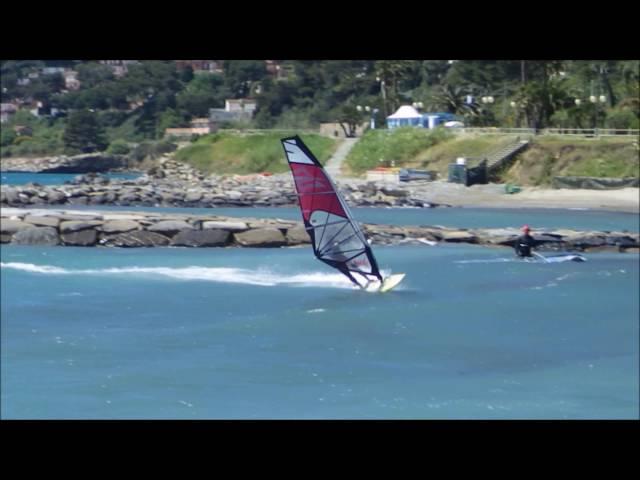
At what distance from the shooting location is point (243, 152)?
1950cm

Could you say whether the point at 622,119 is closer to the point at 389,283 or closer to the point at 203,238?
the point at 203,238

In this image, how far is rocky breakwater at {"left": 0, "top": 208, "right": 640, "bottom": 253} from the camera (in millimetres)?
12609

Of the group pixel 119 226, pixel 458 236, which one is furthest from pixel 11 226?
pixel 458 236

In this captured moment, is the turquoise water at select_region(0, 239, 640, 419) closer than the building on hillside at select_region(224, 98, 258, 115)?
Yes

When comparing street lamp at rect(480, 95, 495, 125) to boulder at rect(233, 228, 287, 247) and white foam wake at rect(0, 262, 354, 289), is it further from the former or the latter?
white foam wake at rect(0, 262, 354, 289)

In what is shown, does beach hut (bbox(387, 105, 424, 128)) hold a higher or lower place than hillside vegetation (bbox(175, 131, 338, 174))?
higher

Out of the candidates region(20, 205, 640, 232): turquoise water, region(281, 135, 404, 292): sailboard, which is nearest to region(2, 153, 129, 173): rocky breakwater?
region(20, 205, 640, 232): turquoise water

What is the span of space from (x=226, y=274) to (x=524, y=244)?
2935 millimetres

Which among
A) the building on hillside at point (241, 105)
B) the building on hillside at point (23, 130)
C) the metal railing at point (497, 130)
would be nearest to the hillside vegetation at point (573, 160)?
the metal railing at point (497, 130)

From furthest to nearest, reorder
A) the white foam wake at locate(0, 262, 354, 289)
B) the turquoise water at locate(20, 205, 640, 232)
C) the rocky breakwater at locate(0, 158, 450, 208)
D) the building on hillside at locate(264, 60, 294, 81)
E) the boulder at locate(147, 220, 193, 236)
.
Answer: the building on hillside at locate(264, 60, 294, 81), the rocky breakwater at locate(0, 158, 450, 208), the turquoise water at locate(20, 205, 640, 232), the boulder at locate(147, 220, 193, 236), the white foam wake at locate(0, 262, 354, 289)

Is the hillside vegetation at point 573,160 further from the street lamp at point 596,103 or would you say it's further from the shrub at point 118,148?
the shrub at point 118,148

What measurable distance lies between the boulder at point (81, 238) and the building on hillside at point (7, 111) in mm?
9058

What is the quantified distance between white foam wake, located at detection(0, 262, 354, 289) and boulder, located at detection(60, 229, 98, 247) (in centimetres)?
103

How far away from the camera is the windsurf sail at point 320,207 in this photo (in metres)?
8.62
